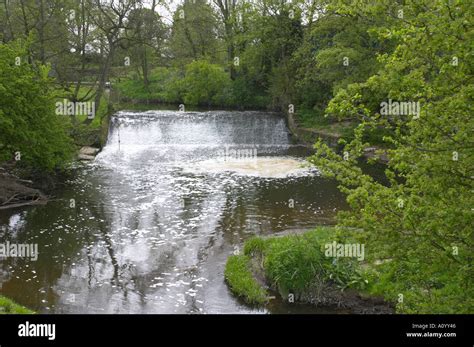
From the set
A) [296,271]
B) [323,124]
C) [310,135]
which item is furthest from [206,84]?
[296,271]

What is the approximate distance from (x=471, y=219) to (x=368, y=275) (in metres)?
5.14

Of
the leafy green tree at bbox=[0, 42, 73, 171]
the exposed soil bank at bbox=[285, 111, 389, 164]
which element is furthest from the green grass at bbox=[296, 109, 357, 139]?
the leafy green tree at bbox=[0, 42, 73, 171]

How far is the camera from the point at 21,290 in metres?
11.4

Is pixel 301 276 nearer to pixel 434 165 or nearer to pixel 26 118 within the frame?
pixel 434 165

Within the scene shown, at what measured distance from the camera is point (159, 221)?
16.1 m

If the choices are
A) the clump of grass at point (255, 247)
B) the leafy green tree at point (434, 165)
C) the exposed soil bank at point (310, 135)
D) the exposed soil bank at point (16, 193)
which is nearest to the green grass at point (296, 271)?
the clump of grass at point (255, 247)

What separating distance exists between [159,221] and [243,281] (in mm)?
5514

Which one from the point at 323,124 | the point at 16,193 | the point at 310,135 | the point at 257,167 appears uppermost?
the point at 323,124

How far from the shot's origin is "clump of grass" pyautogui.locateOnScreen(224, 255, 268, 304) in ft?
35.3

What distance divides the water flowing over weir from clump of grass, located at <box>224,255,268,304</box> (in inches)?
8.4

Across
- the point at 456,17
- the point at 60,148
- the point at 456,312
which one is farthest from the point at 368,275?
the point at 60,148
